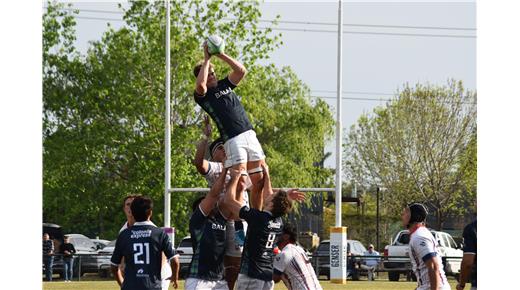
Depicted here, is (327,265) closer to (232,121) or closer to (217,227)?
(232,121)

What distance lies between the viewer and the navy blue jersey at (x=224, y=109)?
1390 centimetres

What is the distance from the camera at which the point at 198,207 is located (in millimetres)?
12875

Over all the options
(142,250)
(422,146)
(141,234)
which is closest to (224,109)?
(141,234)

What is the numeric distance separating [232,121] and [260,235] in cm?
184

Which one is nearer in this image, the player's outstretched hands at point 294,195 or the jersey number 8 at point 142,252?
the jersey number 8 at point 142,252

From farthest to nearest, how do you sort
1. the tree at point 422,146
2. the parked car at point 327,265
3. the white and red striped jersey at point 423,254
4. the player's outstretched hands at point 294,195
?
the tree at point 422,146 < the parked car at point 327,265 < the white and red striped jersey at point 423,254 < the player's outstretched hands at point 294,195

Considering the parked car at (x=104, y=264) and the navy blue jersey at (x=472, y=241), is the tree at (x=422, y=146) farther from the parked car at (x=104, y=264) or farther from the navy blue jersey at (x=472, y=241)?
the navy blue jersey at (x=472, y=241)

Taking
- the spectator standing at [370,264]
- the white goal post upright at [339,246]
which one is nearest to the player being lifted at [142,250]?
the white goal post upright at [339,246]

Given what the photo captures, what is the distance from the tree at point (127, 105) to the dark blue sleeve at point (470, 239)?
102ft

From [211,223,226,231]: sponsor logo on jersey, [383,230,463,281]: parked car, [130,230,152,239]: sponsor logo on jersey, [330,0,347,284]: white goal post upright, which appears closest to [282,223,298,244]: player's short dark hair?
[211,223,226,231]: sponsor logo on jersey

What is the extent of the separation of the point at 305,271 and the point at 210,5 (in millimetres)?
32633

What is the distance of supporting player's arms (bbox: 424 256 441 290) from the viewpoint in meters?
13.6

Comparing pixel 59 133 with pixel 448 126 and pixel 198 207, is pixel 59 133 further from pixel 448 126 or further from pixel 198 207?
pixel 198 207

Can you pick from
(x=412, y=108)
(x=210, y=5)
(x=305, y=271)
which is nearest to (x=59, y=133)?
(x=210, y=5)
